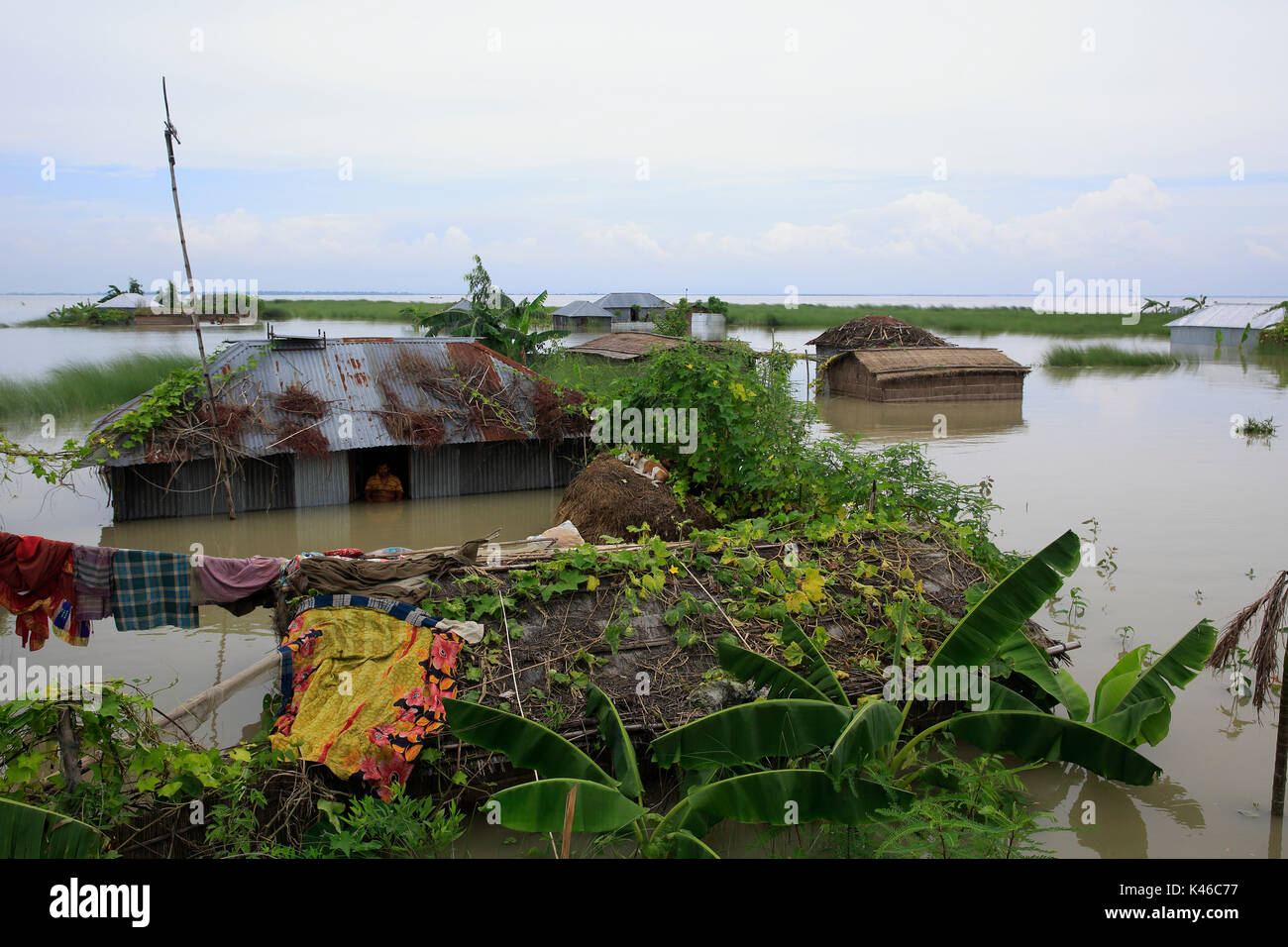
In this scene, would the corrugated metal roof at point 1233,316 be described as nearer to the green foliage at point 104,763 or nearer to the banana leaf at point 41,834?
the green foliage at point 104,763

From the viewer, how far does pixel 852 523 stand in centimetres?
803

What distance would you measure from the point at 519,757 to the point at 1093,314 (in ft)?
237

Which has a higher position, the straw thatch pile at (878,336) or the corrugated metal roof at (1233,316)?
the corrugated metal roof at (1233,316)

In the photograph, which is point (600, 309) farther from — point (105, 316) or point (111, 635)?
point (111, 635)

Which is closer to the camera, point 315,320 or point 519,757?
point 519,757

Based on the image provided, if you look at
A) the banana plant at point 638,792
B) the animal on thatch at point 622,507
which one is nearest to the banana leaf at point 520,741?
the banana plant at point 638,792

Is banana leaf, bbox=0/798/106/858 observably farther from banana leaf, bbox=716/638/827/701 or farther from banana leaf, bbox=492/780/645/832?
banana leaf, bbox=716/638/827/701

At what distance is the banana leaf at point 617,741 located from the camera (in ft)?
15.8

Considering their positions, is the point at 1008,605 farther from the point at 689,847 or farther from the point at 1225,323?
the point at 1225,323

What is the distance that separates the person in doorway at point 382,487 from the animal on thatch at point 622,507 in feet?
18.4

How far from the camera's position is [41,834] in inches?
148

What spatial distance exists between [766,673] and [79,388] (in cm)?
2287

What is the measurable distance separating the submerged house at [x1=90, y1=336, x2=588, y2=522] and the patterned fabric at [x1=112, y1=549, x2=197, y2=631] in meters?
7.38
